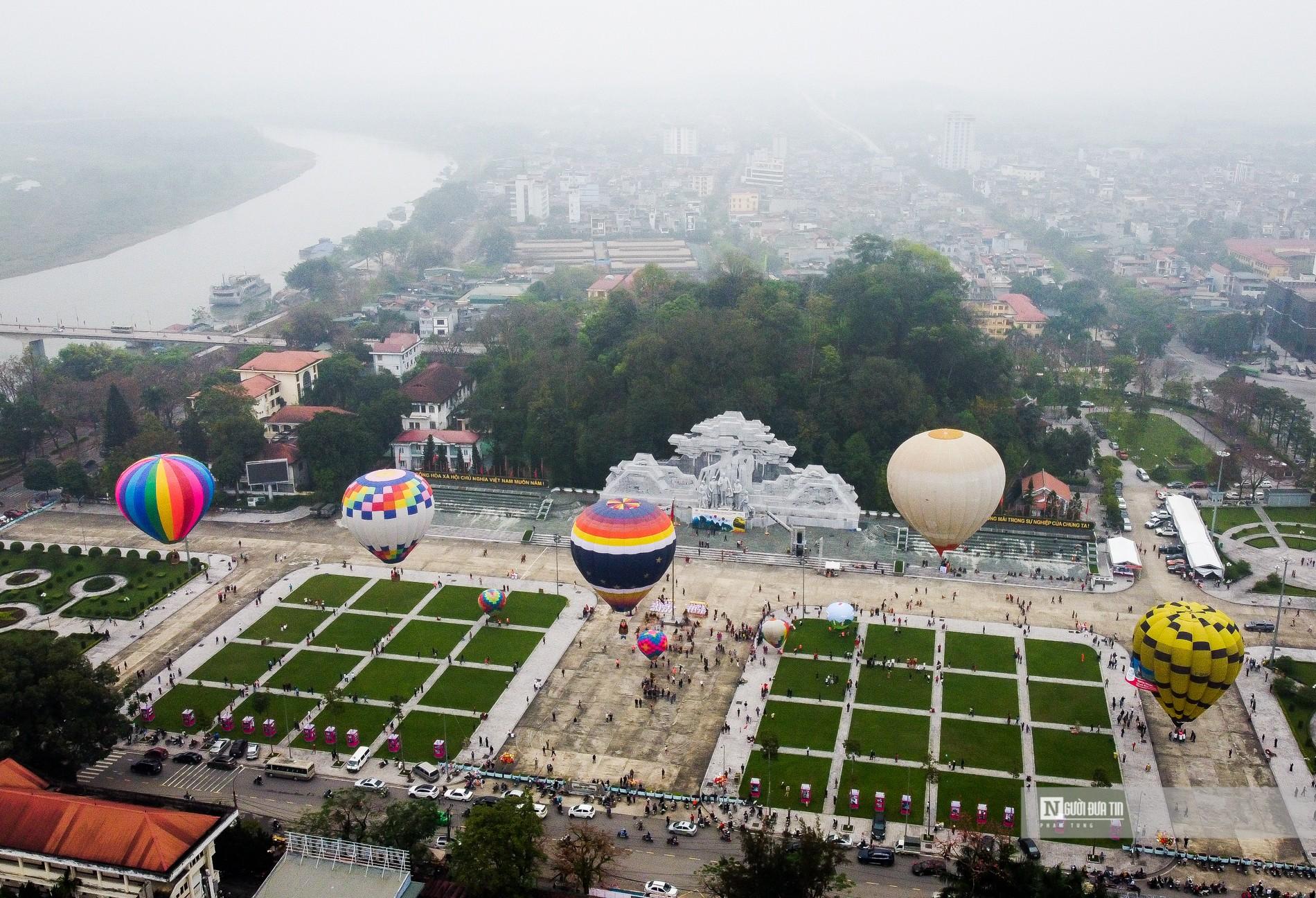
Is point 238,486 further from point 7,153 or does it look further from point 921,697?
point 7,153

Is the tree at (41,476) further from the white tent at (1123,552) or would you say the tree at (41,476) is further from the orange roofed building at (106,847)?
the white tent at (1123,552)

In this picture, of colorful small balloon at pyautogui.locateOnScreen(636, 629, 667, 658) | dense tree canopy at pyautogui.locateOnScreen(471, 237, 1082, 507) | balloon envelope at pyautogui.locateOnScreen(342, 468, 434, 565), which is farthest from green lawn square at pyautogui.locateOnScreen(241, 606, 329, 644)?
dense tree canopy at pyautogui.locateOnScreen(471, 237, 1082, 507)

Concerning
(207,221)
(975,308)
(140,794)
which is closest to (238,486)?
(140,794)

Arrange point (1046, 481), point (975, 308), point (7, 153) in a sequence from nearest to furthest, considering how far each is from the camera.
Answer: point (1046, 481) < point (975, 308) < point (7, 153)

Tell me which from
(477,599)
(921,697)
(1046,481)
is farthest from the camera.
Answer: (1046,481)

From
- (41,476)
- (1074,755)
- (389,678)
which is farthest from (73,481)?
(1074,755)

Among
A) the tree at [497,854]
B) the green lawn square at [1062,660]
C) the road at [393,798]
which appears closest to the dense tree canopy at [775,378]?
the green lawn square at [1062,660]

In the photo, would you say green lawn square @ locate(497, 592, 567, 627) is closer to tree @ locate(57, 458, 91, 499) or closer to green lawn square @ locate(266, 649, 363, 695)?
green lawn square @ locate(266, 649, 363, 695)
